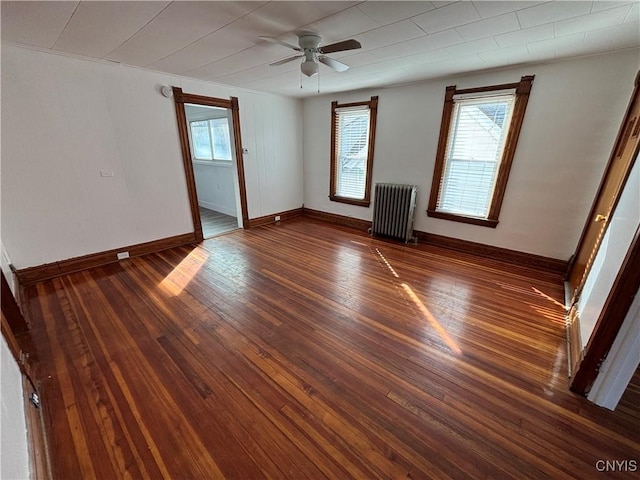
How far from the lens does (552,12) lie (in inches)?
72.5

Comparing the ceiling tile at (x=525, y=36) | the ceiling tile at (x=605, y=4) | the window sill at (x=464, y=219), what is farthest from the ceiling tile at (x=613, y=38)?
the window sill at (x=464, y=219)

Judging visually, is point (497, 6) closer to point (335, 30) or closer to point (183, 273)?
point (335, 30)

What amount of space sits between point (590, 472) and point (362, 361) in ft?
3.93

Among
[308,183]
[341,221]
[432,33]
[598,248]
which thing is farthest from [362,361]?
[308,183]

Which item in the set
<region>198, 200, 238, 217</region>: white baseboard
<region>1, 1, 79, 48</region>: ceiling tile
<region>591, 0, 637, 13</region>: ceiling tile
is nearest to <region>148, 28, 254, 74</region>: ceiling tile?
<region>1, 1, 79, 48</region>: ceiling tile

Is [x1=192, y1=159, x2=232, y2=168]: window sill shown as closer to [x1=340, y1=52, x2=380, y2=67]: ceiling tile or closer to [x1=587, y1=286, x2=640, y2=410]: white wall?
[x1=340, y1=52, x2=380, y2=67]: ceiling tile

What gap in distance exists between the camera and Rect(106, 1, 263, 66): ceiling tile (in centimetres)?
180

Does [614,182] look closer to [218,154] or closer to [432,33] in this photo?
[432,33]

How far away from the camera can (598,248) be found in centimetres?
225

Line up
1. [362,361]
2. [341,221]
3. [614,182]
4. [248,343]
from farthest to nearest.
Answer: [341,221] < [614,182] < [248,343] < [362,361]

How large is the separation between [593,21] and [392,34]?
4.82 feet

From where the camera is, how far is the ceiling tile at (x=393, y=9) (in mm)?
1771

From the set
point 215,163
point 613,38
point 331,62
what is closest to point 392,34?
point 331,62

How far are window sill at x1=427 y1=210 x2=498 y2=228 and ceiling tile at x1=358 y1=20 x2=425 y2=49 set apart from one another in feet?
7.88
